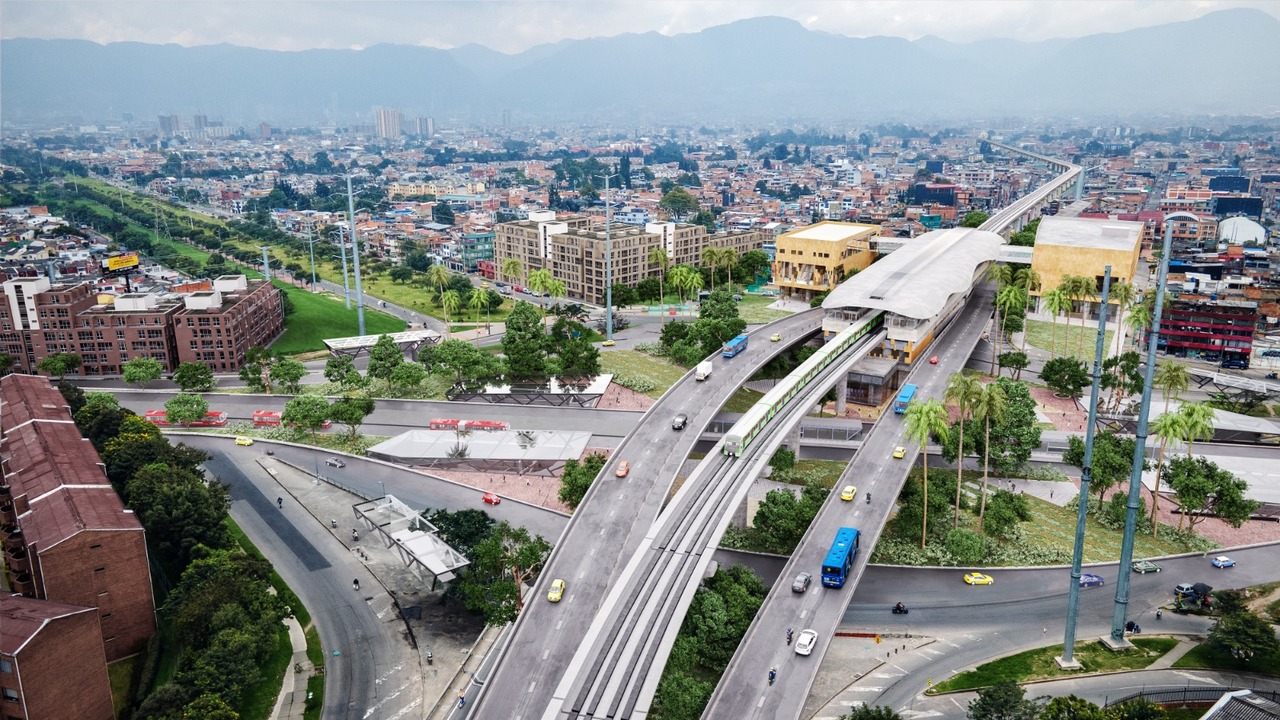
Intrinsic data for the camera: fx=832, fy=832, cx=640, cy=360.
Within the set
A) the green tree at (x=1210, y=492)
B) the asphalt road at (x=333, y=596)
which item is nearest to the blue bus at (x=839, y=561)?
the asphalt road at (x=333, y=596)

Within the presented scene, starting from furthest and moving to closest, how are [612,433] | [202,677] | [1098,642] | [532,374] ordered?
[532,374] → [612,433] → [1098,642] → [202,677]

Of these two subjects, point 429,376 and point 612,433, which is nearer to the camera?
point 612,433

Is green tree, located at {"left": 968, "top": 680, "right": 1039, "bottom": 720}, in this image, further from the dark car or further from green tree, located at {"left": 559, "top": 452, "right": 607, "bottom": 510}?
green tree, located at {"left": 559, "top": 452, "right": 607, "bottom": 510}

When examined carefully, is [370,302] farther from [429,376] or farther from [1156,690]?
[1156,690]

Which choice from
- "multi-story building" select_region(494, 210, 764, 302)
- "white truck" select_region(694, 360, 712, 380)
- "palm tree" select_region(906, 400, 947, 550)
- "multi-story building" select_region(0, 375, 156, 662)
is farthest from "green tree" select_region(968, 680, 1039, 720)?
"multi-story building" select_region(494, 210, 764, 302)

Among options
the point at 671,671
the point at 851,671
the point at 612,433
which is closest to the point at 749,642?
the point at 671,671
